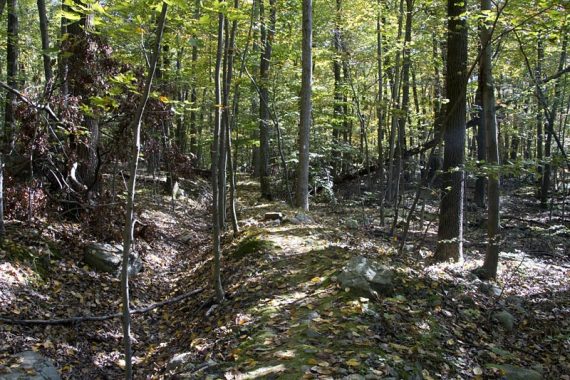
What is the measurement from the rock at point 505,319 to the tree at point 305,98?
6006 mm

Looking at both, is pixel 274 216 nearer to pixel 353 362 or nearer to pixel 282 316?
pixel 282 316

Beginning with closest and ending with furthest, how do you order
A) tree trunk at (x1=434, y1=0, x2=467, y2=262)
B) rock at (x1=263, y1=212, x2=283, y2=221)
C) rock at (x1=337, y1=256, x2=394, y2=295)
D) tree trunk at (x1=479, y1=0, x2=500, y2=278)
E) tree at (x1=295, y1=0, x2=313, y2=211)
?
rock at (x1=337, y1=256, x2=394, y2=295) < tree trunk at (x1=479, y1=0, x2=500, y2=278) < tree trunk at (x1=434, y1=0, x2=467, y2=262) < rock at (x1=263, y1=212, x2=283, y2=221) < tree at (x1=295, y1=0, x2=313, y2=211)

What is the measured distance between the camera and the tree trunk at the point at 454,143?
8.45 m

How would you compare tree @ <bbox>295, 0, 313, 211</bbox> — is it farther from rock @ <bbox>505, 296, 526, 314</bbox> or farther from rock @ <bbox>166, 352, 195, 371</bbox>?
rock @ <bbox>166, 352, 195, 371</bbox>

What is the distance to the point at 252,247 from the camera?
730cm

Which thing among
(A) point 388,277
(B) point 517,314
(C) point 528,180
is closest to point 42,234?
(A) point 388,277

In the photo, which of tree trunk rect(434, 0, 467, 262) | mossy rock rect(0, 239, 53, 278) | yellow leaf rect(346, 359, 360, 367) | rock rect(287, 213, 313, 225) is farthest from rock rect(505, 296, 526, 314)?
mossy rock rect(0, 239, 53, 278)

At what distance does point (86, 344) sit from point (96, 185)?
3896mm

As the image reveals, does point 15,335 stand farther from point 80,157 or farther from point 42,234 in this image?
point 80,157

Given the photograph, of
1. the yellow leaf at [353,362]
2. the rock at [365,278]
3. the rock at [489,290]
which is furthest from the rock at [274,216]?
the yellow leaf at [353,362]

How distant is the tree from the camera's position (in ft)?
33.1

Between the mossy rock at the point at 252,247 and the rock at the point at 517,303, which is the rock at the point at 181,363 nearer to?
the mossy rock at the point at 252,247

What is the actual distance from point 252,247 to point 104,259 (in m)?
2.36

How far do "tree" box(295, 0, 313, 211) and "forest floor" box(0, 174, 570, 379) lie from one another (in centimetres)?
261
